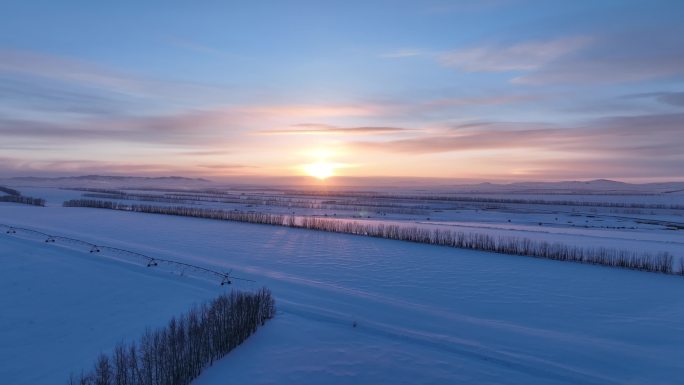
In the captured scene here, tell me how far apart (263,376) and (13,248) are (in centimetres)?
2007

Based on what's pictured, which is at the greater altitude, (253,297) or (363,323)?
(253,297)

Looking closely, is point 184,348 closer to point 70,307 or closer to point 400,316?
point 400,316

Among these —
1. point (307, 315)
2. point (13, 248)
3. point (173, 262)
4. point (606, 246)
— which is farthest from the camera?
point (606, 246)

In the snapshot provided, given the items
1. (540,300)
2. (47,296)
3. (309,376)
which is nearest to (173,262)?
(47,296)

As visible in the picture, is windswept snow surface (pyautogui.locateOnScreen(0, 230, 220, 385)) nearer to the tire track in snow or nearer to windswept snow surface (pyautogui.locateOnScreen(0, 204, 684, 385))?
windswept snow surface (pyautogui.locateOnScreen(0, 204, 684, 385))

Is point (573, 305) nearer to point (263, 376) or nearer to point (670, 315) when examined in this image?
point (670, 315)

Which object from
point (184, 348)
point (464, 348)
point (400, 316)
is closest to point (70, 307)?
point (184, 348)

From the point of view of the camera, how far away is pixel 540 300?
16656mm

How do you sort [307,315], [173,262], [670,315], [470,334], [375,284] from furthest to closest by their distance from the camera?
1. [173,262]
2. [375,284]
3. [670,315]
4. [307,315]
5. [470,334]

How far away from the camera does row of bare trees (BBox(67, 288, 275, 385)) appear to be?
878 centimetres

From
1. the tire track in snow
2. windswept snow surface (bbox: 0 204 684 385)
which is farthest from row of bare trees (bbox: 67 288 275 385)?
the tire track in snow

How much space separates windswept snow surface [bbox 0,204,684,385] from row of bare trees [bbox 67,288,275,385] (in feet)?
1.42

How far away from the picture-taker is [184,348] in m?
9.90

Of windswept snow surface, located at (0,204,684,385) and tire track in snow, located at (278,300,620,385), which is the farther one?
windswept snow surface, located at (0,204,684,385)
